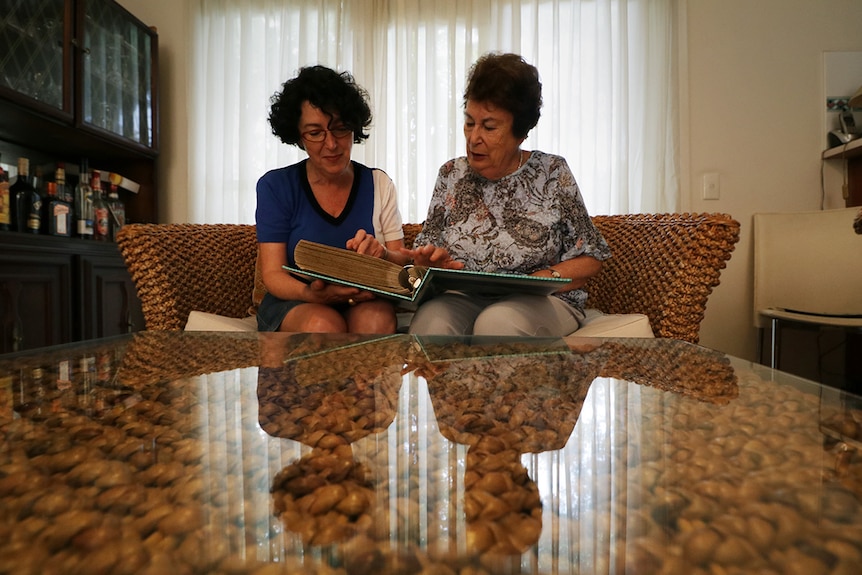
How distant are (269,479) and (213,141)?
2807 millimetres

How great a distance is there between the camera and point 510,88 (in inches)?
54.7

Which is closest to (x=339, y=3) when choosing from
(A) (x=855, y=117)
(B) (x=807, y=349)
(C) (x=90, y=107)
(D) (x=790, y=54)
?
(C) (x=90, y=107)

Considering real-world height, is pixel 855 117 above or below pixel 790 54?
below

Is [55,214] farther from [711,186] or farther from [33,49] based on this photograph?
[711,186]

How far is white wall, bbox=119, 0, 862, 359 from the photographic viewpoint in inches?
103

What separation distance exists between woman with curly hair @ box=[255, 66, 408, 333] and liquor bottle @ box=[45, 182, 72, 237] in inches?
44.9

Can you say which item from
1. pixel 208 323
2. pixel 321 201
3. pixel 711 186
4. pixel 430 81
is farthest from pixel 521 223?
pixel 711 186

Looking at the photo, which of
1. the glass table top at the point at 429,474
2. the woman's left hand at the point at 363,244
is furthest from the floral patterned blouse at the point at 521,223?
the glass table top at the point at 429,474

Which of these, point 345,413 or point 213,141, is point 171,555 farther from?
point 213,141

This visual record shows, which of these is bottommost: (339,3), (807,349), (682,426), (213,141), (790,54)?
(807,349)

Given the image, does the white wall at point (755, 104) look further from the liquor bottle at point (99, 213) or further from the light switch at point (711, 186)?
the liquor bottle at point (99, 213)

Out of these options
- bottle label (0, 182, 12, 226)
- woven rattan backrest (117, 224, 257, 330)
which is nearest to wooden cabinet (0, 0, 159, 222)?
bottle label (0, 182, 12, 226)

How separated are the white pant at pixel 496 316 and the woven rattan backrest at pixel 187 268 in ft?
1.91

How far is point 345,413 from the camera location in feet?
1.35
